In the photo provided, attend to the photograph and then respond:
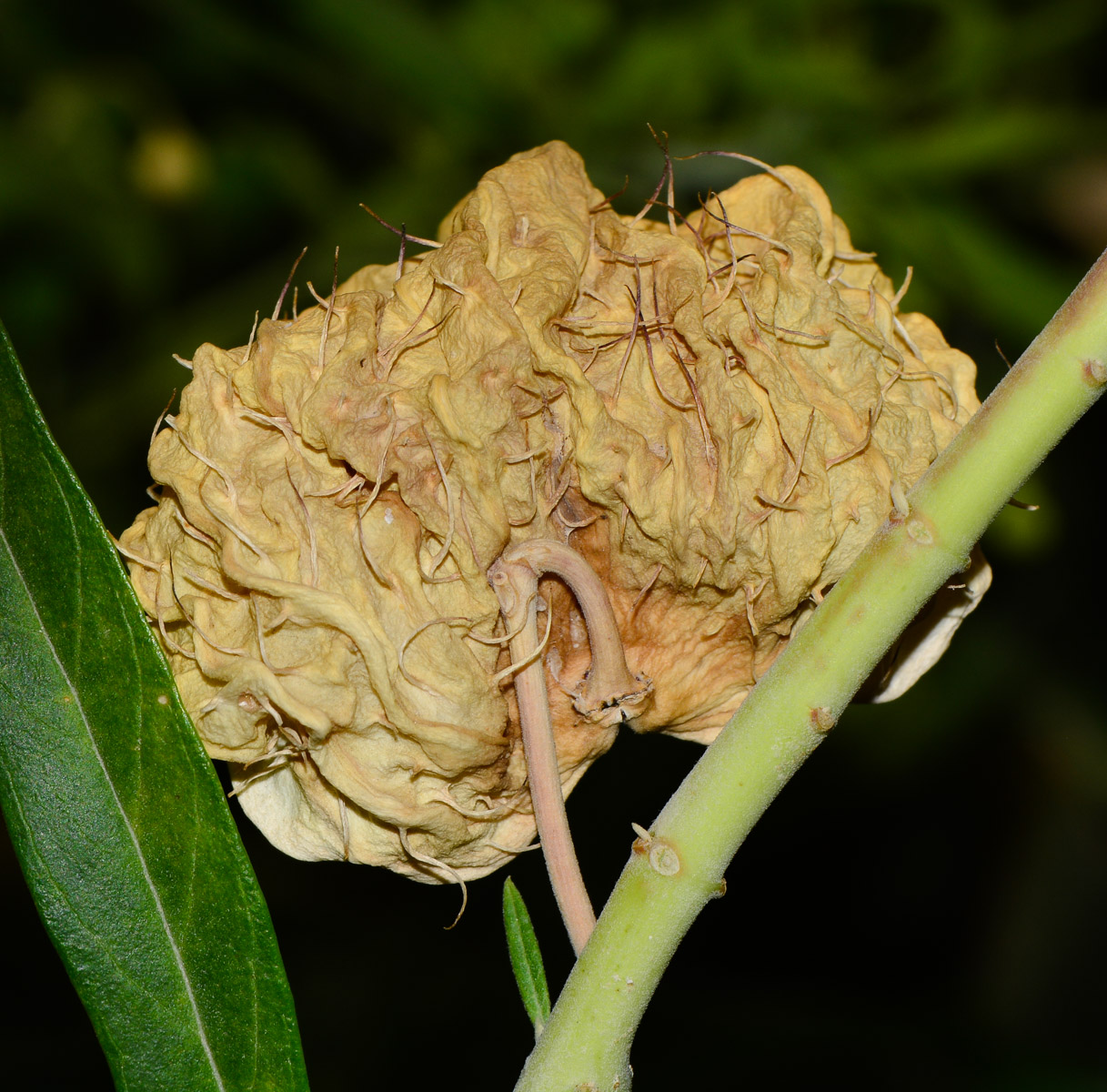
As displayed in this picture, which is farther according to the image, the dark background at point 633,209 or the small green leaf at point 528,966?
the dark background at point 633,209

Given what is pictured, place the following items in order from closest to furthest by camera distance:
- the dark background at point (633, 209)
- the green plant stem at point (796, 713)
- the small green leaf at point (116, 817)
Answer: the green plant stem at point (796, 713), the small green leaf at point (116, 817), the dark background at point (633, 209)

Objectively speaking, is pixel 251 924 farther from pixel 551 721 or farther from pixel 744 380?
pixel 744 380


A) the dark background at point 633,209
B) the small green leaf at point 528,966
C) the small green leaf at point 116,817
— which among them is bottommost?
the small green leaf at point 528,966

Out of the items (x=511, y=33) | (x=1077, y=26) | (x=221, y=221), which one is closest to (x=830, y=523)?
(x=511, y=33)

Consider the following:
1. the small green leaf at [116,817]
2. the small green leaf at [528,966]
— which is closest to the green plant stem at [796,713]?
the small green leaf at [528,966]

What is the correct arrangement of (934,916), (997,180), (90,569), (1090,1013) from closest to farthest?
(90,569)
(997,180)
(1090,1013)
(934,916)

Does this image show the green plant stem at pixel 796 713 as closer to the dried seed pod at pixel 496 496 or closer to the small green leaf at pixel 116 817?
the dried seed pod at pixel 496 496
